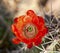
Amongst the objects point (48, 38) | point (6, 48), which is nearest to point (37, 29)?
point (48, 38)

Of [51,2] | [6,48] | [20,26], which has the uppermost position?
[51,2]

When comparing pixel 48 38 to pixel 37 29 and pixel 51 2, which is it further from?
pixel 51 2

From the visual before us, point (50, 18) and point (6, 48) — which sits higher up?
point (50, 18)

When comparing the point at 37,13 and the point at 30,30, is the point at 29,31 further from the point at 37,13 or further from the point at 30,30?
the point at 37,13

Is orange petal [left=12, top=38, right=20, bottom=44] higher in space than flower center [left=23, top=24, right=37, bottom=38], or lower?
lower

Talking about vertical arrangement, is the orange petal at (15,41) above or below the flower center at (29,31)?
below
